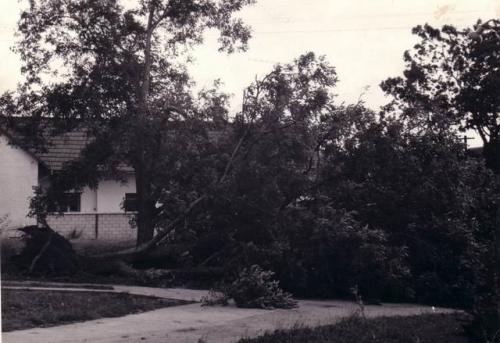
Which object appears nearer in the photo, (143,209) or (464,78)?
(143,209)

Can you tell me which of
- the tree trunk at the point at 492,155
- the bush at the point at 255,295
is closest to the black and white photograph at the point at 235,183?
the bush at the point at 255,295

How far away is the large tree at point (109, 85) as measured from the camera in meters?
16.6

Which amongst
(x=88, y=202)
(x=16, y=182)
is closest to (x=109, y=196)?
(x=88, y=202)

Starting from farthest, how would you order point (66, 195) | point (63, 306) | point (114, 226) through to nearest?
point (114, 226) < point (66, 195) < point (63, 306)

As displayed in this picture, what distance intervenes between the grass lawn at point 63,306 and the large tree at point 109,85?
5142 mm

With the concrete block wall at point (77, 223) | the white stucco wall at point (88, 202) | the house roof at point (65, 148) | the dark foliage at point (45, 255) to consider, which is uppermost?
the house roof at point (65, 148)

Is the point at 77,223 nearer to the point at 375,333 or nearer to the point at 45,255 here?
the point at 45,255

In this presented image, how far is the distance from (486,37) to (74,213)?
20.6 metres

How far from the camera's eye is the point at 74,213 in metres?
26.5

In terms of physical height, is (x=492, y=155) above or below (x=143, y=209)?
above

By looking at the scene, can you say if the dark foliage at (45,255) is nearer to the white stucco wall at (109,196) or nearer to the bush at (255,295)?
the bush at (255,295)

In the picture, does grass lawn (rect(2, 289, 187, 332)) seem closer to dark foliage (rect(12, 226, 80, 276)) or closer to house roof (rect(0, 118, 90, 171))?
dark foliage (rect(12, 226, 80, 276))

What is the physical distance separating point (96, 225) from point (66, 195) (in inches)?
379

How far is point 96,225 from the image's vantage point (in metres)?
26.4
